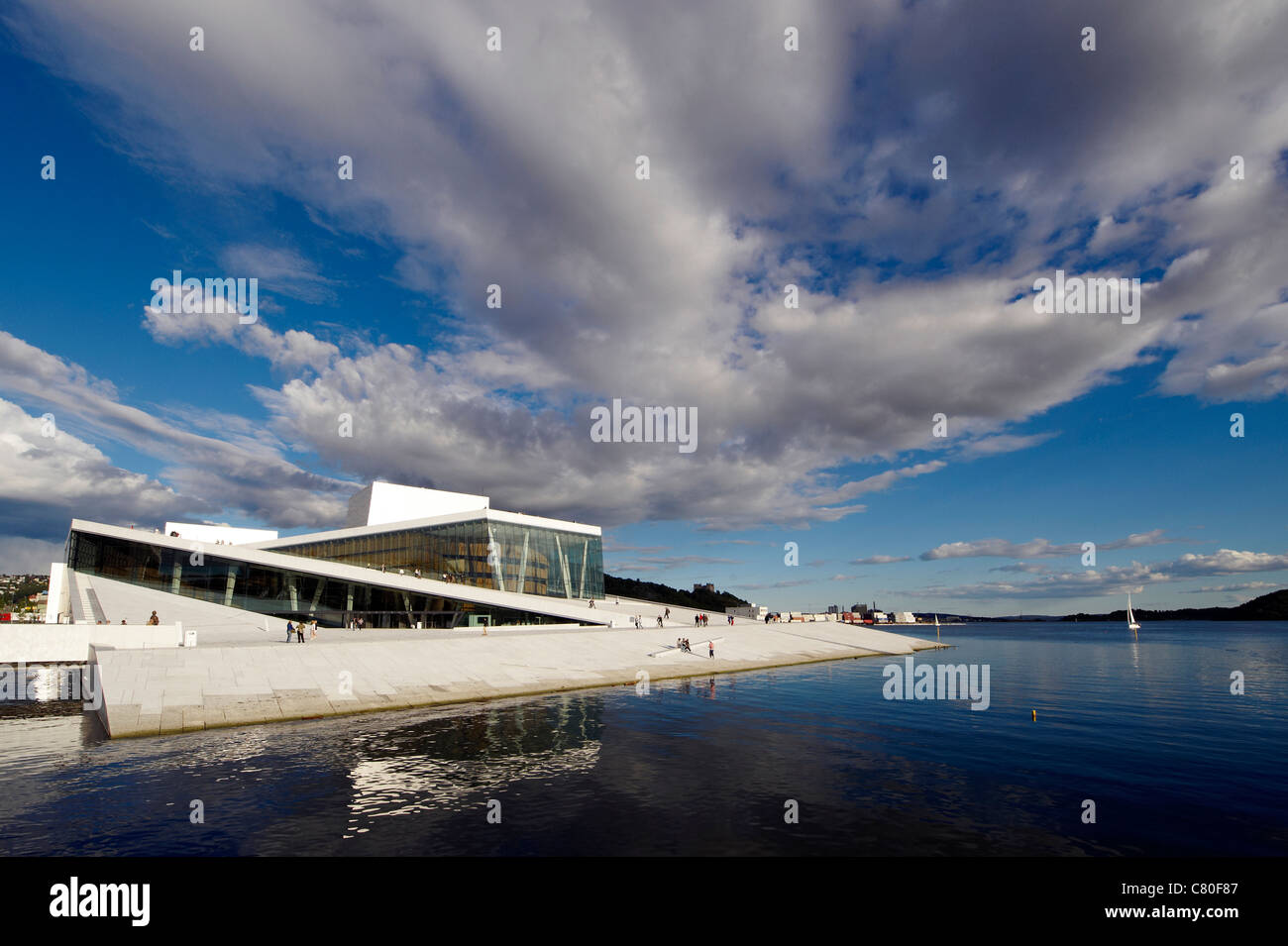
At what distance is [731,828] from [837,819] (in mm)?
2660

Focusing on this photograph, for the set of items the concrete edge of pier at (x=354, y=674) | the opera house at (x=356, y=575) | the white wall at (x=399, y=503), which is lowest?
the concrete edge of pier at (x=354, y=674)

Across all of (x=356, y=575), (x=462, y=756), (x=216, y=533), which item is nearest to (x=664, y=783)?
(x=462, y=756)

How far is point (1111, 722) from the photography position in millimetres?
28938

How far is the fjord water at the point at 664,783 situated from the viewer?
1335cm

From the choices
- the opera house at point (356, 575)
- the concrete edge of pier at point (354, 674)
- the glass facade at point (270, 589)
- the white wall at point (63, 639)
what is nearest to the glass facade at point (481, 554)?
the opera house at point (356, 575)

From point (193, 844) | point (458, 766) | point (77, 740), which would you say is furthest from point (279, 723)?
point (193, 844)

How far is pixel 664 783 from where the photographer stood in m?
17.8

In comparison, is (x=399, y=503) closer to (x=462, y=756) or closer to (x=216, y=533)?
(x=216, y=533)

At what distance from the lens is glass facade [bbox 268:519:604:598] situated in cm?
7000

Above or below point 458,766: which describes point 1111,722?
below

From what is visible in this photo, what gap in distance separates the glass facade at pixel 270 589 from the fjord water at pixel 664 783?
103 feet

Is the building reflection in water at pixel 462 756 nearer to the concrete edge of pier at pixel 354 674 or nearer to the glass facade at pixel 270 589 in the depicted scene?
the concrete edge of pier at pixel 354 674

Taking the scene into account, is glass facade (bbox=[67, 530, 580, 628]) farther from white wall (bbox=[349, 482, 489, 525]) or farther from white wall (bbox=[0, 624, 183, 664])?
white wall (bbox=[349, 482, 489, 525])
